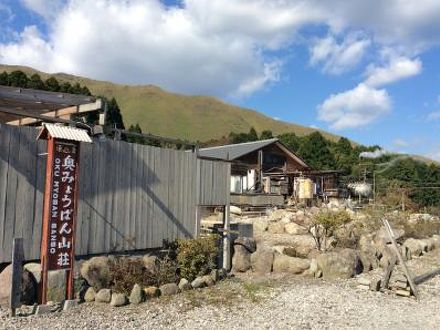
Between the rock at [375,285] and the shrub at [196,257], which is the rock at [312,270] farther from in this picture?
the shrub at [196,257]

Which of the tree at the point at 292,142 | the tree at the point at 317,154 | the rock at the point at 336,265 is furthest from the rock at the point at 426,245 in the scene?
the tree at the point at 292,142

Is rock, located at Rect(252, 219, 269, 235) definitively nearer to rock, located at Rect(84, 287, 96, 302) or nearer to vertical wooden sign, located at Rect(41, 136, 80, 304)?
rock, located at Rect(84, 287, 96, 302)

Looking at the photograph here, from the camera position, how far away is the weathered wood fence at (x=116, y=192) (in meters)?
8.41

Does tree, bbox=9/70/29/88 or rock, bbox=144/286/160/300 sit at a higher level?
tree, bbox=9/70/29/88

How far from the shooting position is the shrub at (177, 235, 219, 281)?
1038 centimetres

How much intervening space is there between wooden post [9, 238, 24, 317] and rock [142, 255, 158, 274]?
9.35 ft

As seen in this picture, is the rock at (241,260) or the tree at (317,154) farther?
the tree at (317,154)

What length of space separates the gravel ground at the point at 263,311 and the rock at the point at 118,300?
0.12m

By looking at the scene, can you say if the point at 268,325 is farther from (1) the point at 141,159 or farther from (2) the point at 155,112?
(2) the point at 155,112

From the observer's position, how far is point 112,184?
1011 centimetres

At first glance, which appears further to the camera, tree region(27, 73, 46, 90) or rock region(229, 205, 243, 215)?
tree region(27, 73, 46, 90)

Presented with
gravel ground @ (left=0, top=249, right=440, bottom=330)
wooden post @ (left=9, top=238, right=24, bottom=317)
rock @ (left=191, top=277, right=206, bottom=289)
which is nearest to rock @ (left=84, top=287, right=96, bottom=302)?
gravel ground @ (left=0, top=249, right=440, bottom=330)

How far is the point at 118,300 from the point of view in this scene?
830cm

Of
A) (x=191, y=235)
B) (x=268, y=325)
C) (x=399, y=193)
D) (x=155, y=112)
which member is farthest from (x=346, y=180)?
(x=155, y=112)
